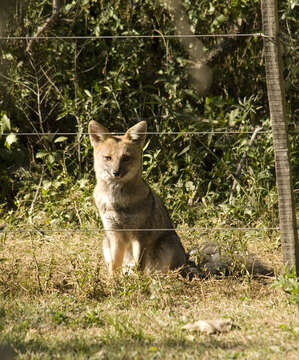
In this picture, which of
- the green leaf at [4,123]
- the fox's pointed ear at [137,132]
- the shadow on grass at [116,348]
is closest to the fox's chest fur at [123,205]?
the fox's pointed ear at [137,132]

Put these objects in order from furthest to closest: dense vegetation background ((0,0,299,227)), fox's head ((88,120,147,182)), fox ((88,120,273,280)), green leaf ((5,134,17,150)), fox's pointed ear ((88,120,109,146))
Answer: dense vegetation background ((0,0,299,227)), green leaf ((5,134,17,150)), fox's pointed ear ((88,120,109,146)), fox's head ((88,120,147,182)), fox ((88,120,273,280))

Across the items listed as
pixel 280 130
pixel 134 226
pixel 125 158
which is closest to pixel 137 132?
pixel 125 158

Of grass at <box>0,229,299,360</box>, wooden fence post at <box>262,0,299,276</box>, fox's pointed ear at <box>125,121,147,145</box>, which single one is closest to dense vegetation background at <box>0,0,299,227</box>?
fox's pointed ear at <box>125,121,147,145</box>

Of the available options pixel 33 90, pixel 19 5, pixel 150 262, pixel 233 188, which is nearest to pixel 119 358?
pixel 150 262

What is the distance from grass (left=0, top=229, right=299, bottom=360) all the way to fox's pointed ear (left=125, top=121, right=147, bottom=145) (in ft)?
3.92

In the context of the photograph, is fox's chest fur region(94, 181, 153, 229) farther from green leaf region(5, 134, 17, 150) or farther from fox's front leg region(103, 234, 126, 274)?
green leaf region(5, 134, 17, 150)

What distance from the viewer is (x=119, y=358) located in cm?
308

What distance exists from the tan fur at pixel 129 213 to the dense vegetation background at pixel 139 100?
155 centimetres

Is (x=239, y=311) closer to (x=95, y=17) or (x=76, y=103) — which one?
(x=76, y=103)

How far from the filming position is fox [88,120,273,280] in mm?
4707

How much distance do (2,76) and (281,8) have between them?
3804 mm

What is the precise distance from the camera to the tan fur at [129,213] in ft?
15.5

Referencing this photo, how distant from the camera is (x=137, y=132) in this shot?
4.98 m

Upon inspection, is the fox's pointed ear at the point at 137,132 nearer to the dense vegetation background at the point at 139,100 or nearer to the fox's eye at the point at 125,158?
the fox's eye at the point at 125,158
